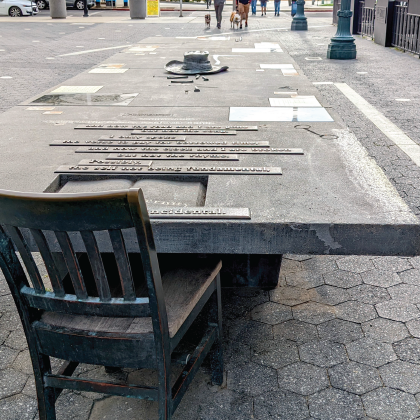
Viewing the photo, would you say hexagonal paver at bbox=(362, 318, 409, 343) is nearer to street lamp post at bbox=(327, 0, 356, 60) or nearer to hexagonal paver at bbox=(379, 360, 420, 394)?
hexagonal paver at bbox=(379, 360, 420, 394)

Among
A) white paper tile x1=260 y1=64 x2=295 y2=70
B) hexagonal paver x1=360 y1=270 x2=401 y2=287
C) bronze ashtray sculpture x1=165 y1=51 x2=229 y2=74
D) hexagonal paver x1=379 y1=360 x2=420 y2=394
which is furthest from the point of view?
white paper tile x1=260 y1=64 x2=295 y2=70

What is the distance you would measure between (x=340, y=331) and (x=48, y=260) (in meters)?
1.73

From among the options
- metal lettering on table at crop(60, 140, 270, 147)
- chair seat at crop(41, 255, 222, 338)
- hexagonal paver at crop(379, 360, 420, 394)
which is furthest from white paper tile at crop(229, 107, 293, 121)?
hexagonal paver at crop(379, 360, 420, 394)

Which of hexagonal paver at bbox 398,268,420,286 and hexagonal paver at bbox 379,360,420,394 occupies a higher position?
hexagonal paver at bbox 379,360,420,394

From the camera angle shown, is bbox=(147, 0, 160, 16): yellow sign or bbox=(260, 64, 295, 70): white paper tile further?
bbox=(147, 0, 160, 16): yellow sign

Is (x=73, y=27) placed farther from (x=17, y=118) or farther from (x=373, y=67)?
(x=17, y=118)

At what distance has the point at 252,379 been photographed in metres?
2.40

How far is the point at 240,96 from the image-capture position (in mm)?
3986

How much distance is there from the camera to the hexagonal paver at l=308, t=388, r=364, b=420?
216 centimetres

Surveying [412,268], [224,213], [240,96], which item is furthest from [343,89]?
[224,213]

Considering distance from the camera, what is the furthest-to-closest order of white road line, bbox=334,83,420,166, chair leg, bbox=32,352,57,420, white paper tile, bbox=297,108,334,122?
white road line, bbox=334,83,420,166 → white paper tile, bbox=297,108,334,122 → chair leg, bbox=32,352,57,420

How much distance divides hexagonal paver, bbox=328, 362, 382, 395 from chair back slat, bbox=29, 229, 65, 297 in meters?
1.38

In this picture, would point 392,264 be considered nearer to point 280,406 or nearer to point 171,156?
point 280,406

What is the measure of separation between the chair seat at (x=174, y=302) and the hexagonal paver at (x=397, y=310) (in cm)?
123
